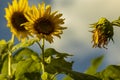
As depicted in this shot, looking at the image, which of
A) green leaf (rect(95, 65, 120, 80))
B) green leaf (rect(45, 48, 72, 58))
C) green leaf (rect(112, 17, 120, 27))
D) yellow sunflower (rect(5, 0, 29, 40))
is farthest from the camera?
yellow sunflower (rect(5, 0, 29, 40))

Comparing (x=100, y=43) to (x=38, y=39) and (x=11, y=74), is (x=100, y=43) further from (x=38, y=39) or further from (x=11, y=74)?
(x=11, y=74)

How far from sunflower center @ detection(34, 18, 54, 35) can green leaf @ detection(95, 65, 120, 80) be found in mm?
534

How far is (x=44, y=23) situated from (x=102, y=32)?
1.97ft

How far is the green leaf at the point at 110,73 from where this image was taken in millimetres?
2959

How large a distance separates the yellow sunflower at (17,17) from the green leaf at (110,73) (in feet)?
2.52

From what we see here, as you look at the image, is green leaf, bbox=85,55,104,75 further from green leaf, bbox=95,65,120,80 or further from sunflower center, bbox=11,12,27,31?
sunflower center, bbox=11,12,27,31

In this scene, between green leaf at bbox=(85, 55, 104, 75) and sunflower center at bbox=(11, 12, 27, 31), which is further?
sunflower center at bbox=(11, 12, 27, 31)

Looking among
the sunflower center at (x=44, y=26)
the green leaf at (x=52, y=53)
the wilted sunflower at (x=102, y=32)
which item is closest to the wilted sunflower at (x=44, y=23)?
the sunflower center at (x=44, y=26)

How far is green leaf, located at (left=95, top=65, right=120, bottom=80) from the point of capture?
2.96 meters

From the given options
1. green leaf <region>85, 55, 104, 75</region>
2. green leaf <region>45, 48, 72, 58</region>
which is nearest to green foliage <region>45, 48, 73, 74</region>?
green leaf <region>45, 48, 72, 58</region>

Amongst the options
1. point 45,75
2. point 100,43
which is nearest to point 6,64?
point 45,75

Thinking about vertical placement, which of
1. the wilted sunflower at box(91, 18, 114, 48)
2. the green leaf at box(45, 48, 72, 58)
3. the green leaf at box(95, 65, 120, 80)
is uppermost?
the wilted sunflower at box(91, 18, 114, 48)

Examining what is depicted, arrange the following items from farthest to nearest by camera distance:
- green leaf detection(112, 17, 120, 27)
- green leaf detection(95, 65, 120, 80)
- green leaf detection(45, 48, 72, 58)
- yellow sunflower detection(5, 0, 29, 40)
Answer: yellow sunflower detection(5, 0, 29, 40), green leaf detection(45, 48, 72, 58), green leaf detection(95, 65, 120, 80), green leaf detection(112, 17, 120, 27)

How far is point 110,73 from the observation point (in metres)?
2.98
